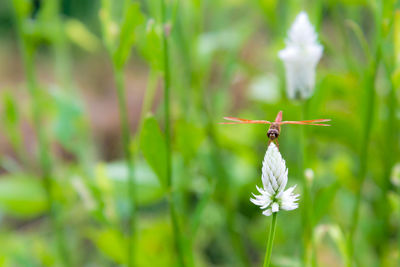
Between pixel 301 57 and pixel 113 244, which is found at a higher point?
pixel 301 57

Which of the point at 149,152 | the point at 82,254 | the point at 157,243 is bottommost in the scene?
the point at 82,254

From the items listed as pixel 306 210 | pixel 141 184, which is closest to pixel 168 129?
pixel 306 210

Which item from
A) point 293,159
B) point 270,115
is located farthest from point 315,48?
point 293,159

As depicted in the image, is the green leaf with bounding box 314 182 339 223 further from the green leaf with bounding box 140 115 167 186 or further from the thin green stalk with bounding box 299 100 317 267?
the green leaf with bounding box 140 115 167 186

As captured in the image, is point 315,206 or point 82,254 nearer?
point 315,206

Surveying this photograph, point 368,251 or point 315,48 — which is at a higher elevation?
point 315,48

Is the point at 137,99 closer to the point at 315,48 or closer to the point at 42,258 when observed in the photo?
the point at 42,258

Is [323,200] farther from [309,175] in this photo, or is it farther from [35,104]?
[35,104]
